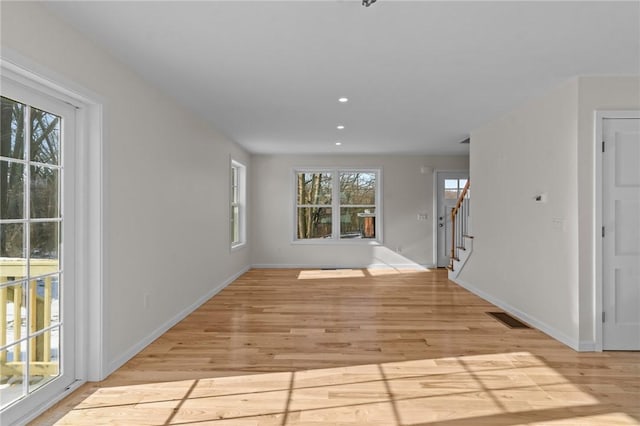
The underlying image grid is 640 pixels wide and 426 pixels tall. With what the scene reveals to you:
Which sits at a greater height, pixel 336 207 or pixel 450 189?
pixel 450 189

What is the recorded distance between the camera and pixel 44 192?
94.8 inches

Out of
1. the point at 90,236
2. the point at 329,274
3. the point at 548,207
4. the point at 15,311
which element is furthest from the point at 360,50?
the point at 329,274

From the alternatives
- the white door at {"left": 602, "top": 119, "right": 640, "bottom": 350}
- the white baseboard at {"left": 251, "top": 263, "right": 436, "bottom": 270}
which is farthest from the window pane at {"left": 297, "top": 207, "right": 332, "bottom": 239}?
the white door at {"left": 602, "top": 119, "right": 640, "bottom": 350}

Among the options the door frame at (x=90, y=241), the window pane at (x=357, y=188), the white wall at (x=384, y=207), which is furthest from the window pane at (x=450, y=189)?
the door frame at (x=90, y=241)

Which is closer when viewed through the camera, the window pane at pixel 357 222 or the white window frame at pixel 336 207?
the white window frame at pixel 336 207

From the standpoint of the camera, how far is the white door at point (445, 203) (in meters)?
8.16

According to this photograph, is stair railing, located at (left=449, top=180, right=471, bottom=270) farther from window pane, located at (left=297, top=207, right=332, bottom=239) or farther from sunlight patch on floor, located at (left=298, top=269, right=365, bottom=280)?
window pane, located at (left=297, top=207, right=332, bottom=239)

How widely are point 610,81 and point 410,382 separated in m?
3.19

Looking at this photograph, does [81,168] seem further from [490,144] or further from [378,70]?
[490,144]

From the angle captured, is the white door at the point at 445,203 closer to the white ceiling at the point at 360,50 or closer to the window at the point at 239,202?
the white ceiling at the point at 360,50

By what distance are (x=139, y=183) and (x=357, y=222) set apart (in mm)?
5610

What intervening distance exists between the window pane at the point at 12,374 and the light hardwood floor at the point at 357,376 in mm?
218

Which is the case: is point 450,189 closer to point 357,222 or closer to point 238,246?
point 357,222

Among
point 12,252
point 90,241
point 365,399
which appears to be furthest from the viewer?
point 90,241
